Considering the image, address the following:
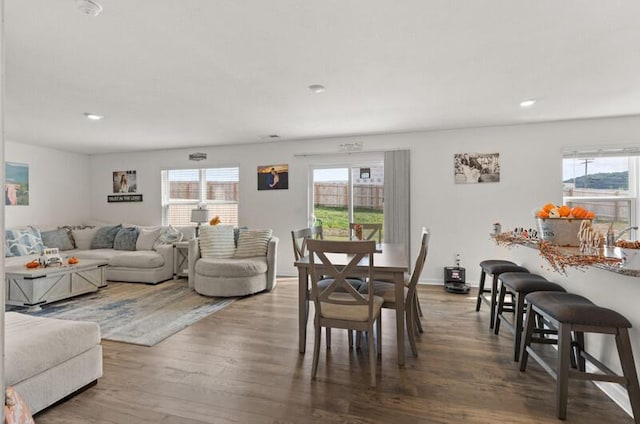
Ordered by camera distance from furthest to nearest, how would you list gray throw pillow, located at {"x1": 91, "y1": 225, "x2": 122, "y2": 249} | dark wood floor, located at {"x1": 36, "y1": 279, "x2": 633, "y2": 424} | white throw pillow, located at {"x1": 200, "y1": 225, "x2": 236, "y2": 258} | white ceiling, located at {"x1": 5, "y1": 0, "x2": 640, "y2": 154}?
gray throw pillow, located at {"x1": 91, "y1": 225, "x2": 122, "y2": 249} < white throw pillow, located at {"x1": 200, "y1": 225, "x2": 236, "y2": 258} < white ceiling, located at {"x1": 5, "y1": 0, "x2": 640, "y2": 154} < dark wood floor, located at {"x1": 36, "y1": 279, "x2": 633, "y2": 424}

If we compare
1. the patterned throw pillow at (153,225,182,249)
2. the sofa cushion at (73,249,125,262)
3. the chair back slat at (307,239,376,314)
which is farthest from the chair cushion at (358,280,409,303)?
the sofa cushion at (73,249,125,262)

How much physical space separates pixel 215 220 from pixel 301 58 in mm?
3572

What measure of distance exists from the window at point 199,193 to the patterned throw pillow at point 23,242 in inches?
75.1

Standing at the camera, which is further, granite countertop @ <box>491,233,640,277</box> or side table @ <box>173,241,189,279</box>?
side table @ <box>173,241,189,279</box>

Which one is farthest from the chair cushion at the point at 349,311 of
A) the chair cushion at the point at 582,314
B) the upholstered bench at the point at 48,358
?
the upholstered bench at the point at 48,358

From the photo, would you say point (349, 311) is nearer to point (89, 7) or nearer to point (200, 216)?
point (89, 7)

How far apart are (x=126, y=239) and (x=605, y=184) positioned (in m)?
7.43

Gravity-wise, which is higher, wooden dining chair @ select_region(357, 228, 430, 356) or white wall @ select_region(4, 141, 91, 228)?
white wall @ select_region(4, 141, 91, 228)

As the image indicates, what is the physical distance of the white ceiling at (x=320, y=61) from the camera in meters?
1.91

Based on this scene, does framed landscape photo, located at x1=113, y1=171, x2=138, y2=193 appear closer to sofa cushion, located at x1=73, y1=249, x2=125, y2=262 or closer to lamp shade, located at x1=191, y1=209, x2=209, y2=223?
sofa cushion, located at x1=73, y1=249, x2=125, y2=262

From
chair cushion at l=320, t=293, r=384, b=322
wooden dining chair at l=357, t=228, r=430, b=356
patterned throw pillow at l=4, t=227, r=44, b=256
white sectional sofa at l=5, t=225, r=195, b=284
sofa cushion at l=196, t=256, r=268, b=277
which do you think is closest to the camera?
chair cushion at l=320, t=293, r=384, b=322

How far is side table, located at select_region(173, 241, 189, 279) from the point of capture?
205 inches

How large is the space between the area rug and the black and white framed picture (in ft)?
12.2

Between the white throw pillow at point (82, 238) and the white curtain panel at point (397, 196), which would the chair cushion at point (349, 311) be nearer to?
the white curtain panel at point (397, 196)
